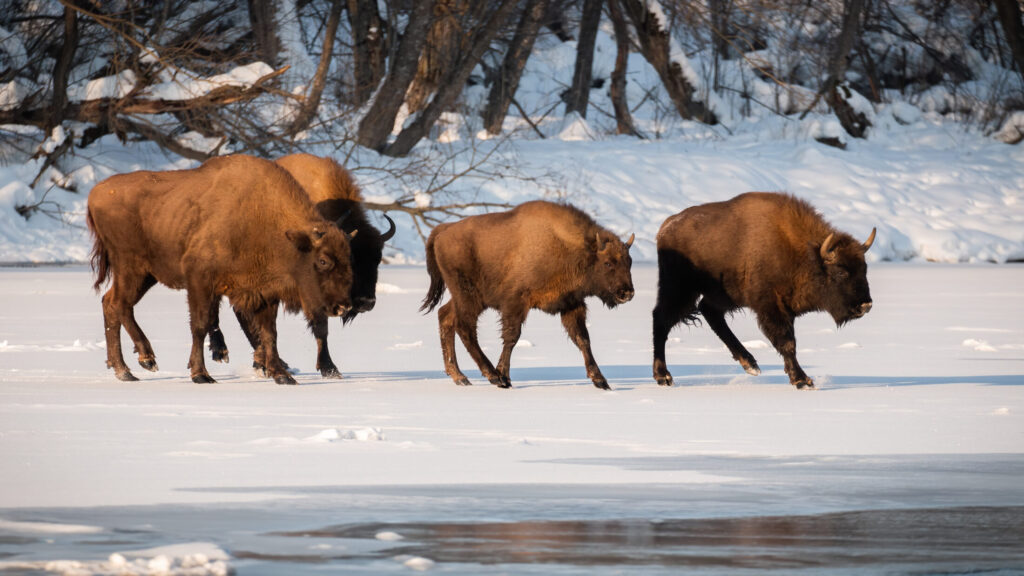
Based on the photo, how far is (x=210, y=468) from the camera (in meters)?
7.25

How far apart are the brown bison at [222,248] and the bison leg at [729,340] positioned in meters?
2.99

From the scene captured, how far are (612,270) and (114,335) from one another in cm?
379

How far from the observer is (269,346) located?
11828 mm

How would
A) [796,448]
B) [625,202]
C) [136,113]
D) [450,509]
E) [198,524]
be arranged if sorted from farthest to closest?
1. [625,202]
2. [136,113]
3. [796,448]
4. [450,509]
5. [198,524]

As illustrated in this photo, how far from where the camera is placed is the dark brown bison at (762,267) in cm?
1205

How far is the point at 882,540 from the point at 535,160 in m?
25.5

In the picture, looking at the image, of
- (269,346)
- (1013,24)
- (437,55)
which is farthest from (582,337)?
(1013,24)

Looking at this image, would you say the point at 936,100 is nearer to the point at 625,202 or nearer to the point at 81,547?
the point at 625,202

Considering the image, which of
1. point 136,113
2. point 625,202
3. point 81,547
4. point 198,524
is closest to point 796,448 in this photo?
point 198,524

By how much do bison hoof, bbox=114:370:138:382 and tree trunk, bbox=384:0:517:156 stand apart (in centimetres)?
1864

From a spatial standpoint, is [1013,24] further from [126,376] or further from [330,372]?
[126,376]

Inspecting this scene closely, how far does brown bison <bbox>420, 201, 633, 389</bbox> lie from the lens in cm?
1179

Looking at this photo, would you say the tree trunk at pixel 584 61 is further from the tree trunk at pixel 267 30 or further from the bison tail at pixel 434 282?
the bison tail at pixel 434 282

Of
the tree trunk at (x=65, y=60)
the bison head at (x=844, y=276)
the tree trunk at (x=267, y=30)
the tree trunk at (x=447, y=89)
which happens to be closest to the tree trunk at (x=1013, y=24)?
the tree trunk at (x=447, y=89)
